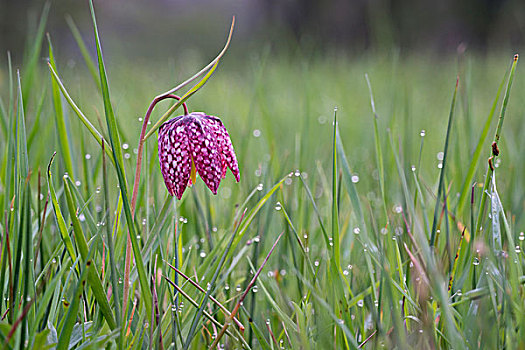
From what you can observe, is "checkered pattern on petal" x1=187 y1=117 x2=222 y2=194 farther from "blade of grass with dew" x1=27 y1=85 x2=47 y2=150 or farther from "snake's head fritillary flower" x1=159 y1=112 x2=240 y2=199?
"blade of grass with dew" x1=27 y1=85 x2=47 y2=150

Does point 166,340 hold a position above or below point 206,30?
below

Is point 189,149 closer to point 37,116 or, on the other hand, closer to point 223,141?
point 223,141

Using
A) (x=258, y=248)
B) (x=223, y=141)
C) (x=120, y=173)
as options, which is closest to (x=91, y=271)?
(x=120, y=173)

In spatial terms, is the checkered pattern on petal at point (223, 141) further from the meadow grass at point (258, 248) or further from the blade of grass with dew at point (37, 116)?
the blade of grass with dew at point (37, 116)

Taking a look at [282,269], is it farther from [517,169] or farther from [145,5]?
[145,5]

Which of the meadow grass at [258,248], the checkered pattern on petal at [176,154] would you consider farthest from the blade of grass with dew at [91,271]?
the checkered pattern on petal at [176,154]

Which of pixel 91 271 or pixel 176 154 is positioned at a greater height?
pixel 176 154

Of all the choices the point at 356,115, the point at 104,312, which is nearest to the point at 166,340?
the point at 104,312

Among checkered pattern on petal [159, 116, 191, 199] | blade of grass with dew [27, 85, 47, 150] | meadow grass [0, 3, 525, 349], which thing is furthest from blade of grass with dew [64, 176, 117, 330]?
blade of grass with dew [27, 85, 47, 150]
